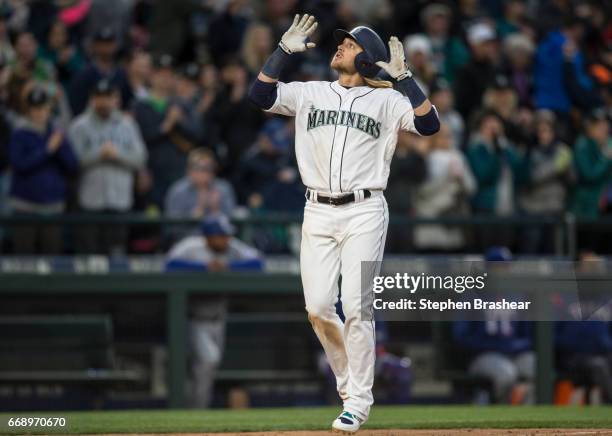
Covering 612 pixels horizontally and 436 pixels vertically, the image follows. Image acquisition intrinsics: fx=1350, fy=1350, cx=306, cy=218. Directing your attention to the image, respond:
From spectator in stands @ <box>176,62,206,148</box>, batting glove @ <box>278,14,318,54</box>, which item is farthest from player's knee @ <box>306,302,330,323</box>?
spectator in stands @ <box>176,62,206,148</box>

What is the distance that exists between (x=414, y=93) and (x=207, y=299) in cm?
442

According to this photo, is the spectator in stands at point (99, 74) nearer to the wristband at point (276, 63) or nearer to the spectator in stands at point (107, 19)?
the spectator in stands at point (107, 19)

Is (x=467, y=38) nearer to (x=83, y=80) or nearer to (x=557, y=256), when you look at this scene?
(x=557, y=256)

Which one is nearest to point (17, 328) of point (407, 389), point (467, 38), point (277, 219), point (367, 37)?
point (277, 219)

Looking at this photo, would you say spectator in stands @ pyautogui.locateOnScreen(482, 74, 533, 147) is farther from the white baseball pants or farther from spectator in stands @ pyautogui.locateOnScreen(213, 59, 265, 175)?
the white baseball pants

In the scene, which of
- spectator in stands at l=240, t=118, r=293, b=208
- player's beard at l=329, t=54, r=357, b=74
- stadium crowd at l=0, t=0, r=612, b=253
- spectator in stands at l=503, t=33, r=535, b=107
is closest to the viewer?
player's beard at l=329, t=54, r=357, b=74

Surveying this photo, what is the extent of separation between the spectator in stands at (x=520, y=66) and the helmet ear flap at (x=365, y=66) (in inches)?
273

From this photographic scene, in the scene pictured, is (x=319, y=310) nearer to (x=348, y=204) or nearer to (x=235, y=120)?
(x=348, y=204)

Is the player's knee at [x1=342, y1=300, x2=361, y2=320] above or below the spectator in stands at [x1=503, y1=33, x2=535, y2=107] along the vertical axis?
below

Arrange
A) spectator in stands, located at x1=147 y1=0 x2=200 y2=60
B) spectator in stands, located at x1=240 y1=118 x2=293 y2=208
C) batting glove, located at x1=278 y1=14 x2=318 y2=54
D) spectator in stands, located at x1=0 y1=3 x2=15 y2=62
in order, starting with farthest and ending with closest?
spectator in stands, located at x1=147 y1=0 x2=200 y2=60 < spectator in stands, located at x1=0 y1=3 x2=15 y2=62 < spectator in stands, located at x1=240 y1=118 x2=293 y2=208 < batting glove, located at x1=278 y1=14 x2=318 y2=54

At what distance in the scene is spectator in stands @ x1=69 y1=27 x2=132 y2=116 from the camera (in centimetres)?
1207

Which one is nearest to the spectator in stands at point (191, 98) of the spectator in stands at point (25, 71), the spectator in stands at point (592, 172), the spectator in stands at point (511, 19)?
the spectator in stands at point (25, 71)

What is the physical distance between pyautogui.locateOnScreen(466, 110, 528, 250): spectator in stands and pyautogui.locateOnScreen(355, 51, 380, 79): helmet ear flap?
4907 millimetres

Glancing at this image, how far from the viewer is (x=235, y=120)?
492 inches
